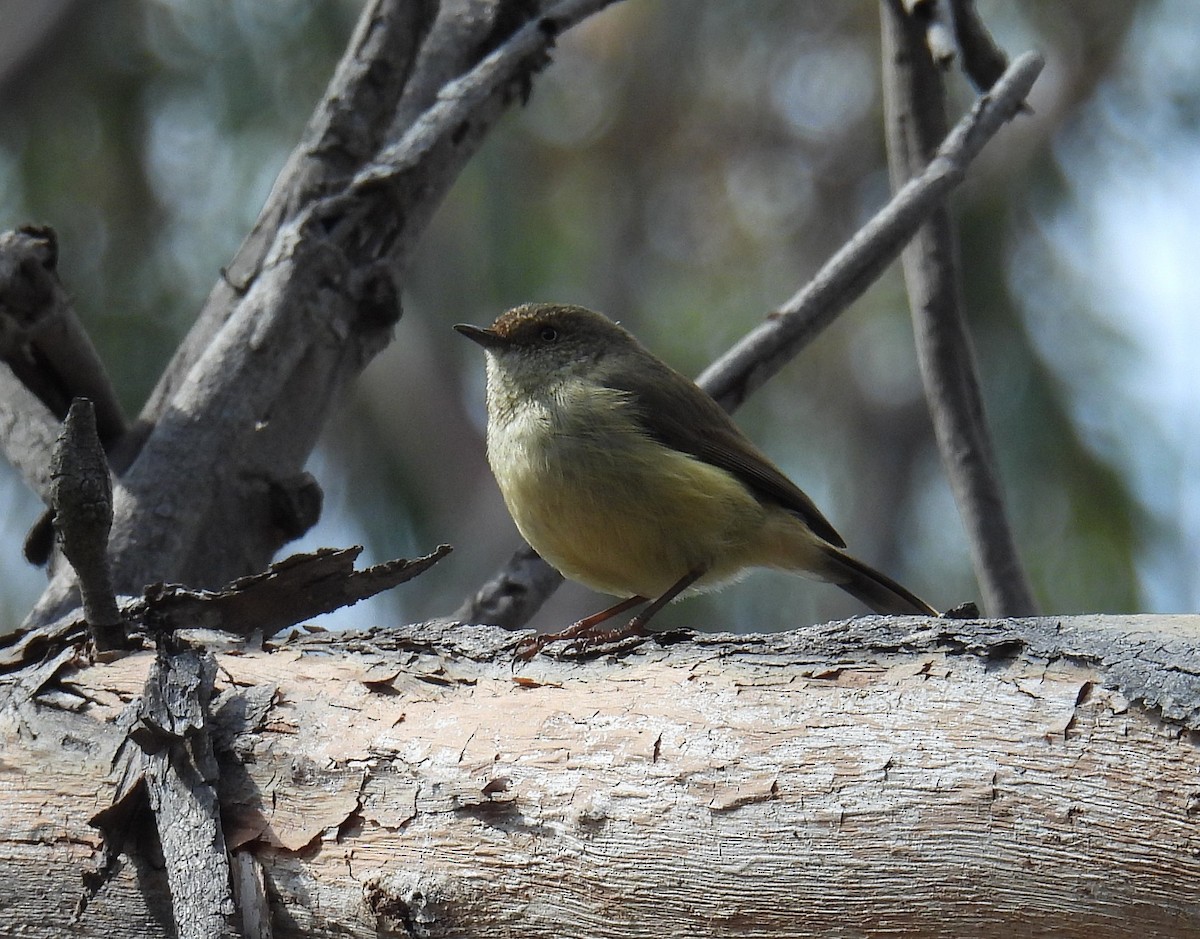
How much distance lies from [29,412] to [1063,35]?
388 inches

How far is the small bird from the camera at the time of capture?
393 centimetres

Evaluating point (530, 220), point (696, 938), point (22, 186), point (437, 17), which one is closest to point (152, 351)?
point (22, 186)

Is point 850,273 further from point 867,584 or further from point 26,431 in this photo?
point 26,431

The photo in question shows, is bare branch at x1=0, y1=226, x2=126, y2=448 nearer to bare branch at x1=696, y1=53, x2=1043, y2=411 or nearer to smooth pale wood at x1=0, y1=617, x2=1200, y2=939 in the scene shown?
smooth pale wood at x1=0, y1=617, x2=1200, y2=939

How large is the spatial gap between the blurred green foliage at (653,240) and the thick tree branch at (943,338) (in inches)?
194

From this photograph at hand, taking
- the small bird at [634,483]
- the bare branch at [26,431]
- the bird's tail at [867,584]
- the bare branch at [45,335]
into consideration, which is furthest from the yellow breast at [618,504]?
the bare branch at [26,431]

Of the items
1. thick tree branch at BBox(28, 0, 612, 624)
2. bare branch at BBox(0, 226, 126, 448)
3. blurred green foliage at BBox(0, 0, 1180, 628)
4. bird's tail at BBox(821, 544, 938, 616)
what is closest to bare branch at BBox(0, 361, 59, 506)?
bare branch at BBox(0, 226, 126, 448)

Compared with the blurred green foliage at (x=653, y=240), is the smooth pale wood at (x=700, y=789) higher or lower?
lower

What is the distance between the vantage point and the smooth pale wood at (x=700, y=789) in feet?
6.28

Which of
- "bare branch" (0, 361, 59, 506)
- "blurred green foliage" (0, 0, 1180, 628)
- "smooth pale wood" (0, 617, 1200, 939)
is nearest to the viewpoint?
"smooth pale wood" (0, 617, 1200, 939)

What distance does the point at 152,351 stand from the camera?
9703mm

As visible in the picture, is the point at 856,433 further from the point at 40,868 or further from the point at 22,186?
the point at 40,868

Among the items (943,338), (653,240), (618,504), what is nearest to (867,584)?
(943,338)

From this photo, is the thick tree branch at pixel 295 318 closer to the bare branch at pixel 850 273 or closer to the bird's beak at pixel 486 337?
the bird's beak at pixel 486 337
